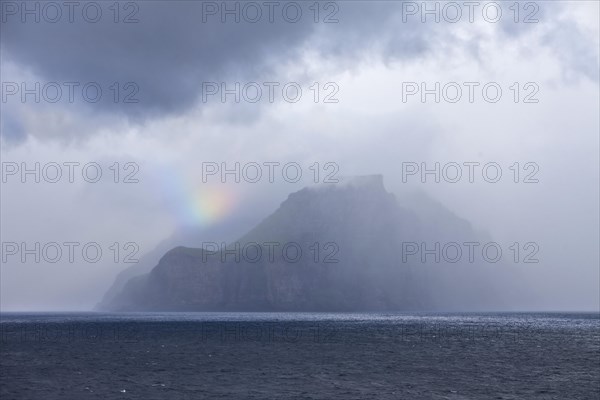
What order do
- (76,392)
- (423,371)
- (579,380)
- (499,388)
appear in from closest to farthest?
(76,392) → (499,388) → (579,380) → (423,371)

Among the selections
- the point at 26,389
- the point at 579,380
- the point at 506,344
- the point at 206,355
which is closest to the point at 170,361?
the point at 206,355

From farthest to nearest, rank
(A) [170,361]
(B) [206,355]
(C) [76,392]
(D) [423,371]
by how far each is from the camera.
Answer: (B) [206,355] → (A) [170,361] → (D) [423,371] → (C) [76,392]

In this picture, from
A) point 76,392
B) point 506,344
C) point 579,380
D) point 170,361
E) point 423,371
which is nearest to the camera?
point 76,392

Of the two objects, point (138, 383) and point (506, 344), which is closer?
point (138, 383)

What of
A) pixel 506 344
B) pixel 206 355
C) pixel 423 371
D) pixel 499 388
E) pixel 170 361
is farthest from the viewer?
pixel 506 344

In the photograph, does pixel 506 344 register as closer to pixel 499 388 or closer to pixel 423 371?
pixel 423 371

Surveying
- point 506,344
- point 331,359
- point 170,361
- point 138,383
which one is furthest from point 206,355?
point 506,344

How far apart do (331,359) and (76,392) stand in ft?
124

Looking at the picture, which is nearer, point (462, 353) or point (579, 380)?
point (579, 380)

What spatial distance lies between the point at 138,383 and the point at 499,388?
33.2 metres

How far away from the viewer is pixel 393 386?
199 feet

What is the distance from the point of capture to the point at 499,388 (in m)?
60.1

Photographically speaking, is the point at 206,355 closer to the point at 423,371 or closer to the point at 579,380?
the point at 423,371

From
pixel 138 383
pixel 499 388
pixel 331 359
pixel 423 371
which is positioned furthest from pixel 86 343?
pixel 499 388
